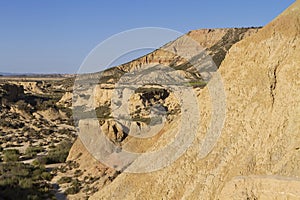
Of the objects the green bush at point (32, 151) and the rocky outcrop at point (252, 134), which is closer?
the rocky outcrop at point (252, 134)

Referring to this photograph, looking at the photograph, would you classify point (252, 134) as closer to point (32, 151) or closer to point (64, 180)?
point (64, 180)

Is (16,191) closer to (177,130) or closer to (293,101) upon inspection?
(177,130)

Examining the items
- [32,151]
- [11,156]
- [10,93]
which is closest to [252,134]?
[11,156]

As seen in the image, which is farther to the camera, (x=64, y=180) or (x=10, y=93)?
(x=10, y=93)

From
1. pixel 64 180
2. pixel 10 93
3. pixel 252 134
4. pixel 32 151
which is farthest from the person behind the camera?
pixel 10 93

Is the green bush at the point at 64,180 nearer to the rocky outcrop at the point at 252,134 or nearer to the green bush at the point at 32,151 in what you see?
the green bush at the point at 32,151

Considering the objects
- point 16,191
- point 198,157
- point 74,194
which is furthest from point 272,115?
point 16,191

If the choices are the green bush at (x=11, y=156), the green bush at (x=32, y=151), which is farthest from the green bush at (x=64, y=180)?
the green bush at (x=32, y=151)

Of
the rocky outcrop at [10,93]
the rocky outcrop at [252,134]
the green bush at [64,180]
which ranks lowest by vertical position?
the green bush at [64,180]

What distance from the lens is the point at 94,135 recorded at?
2375 cm

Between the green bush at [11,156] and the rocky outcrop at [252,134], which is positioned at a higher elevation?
the rocky outcrop at [252,134]

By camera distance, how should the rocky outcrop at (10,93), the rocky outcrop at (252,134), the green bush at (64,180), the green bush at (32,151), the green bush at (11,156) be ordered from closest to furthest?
the rocky outcrop at (252,134) < the green bush at (64,180) < the green bush at (11,156) < the green bush at (32,151) < the rocky outcrop at (10,93)

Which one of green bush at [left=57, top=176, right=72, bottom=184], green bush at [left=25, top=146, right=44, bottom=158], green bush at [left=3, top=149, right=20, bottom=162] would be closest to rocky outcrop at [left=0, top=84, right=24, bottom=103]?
green bush at [left=25, top=146, right=44, bottom=158]

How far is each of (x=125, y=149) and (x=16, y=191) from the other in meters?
5.65
